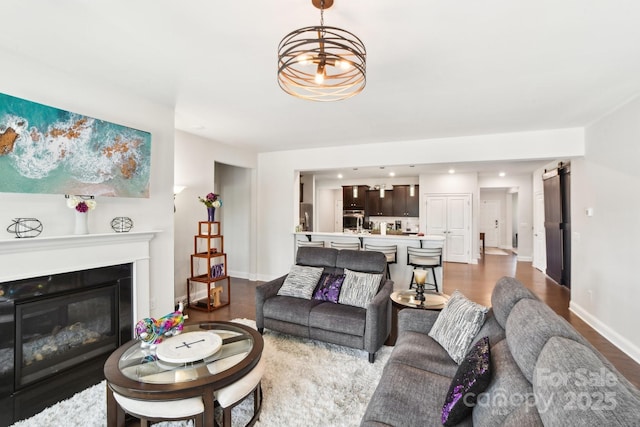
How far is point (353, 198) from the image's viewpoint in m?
10.1

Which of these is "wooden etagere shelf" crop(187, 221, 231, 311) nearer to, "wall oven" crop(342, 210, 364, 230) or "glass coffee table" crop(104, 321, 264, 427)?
"glass coffee table" crop(104, 321, 264, 427)

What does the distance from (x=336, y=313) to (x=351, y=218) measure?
7331mm

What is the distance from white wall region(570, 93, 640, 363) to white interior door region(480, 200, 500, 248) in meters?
7.46

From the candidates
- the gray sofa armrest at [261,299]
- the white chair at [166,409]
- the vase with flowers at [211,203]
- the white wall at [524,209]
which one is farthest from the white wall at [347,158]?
the white wall at [524,209]

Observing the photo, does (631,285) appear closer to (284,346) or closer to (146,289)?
(284,346)

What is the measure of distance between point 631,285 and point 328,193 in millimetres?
8206

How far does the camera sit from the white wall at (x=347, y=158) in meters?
4.35

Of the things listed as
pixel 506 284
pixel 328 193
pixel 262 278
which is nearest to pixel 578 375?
pixel 506 284

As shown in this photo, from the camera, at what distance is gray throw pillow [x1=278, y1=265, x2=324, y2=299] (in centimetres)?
347

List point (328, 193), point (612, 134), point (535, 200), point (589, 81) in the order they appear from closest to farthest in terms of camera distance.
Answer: point (589, 81)
point (612, 134)
point (535, 200)
point (328, 193)

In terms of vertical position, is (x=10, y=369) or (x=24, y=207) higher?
(x=24, y=207)

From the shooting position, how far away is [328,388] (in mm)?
2416

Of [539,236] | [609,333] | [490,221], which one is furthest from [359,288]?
[490,221]

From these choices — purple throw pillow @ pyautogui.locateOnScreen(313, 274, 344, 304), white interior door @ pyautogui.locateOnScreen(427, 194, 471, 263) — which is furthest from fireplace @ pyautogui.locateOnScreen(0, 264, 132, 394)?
white interior door @ pyautogui.locateOnScreen(427, 194, 471, 263)
